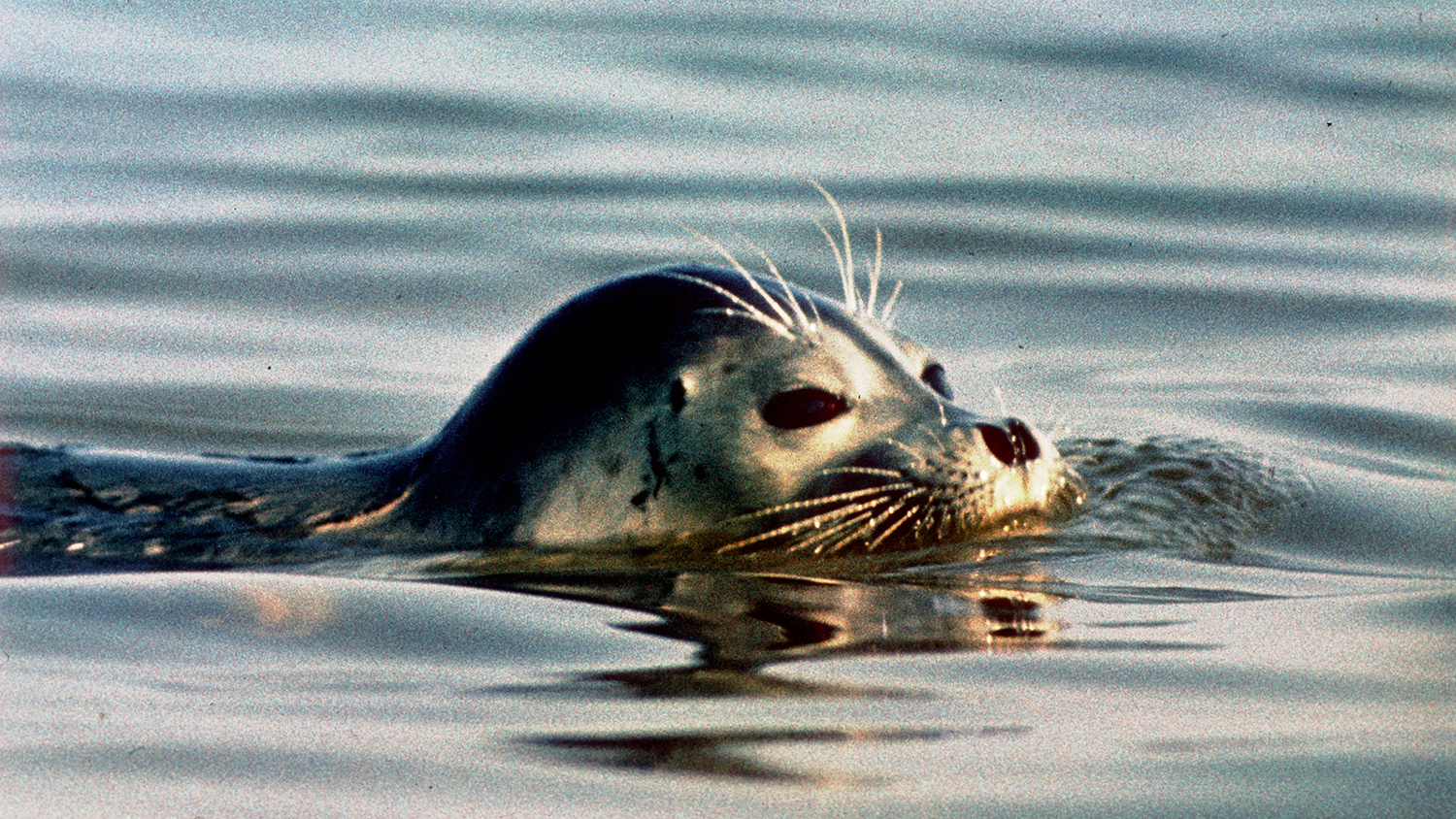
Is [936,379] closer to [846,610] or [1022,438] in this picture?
[1022,438]

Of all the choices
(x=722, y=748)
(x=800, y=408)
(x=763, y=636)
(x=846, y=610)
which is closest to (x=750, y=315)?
(x=800, y=408)

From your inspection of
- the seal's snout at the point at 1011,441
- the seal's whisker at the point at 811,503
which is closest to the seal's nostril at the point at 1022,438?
the seal's snout at the point at 1011,441

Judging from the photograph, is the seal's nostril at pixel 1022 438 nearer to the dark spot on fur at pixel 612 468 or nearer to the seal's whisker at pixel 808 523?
the seal's whisker at pixel 808 523

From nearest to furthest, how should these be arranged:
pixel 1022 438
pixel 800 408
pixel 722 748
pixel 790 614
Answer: pixel 722 748, pixel 790 614, pixel 800 408, pixel 1022 438

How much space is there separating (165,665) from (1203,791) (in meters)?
1.61

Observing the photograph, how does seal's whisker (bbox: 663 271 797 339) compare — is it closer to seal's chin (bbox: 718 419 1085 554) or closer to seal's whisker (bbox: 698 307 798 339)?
seal's whisker (bbox: 698 307 798 339)

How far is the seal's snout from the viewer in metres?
4.59

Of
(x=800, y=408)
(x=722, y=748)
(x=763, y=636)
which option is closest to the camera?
(x=722, y=748)

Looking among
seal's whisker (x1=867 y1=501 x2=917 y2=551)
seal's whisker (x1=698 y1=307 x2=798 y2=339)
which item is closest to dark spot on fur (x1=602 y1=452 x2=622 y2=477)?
seal's whisker (x1=698 y1=307 x2=798 y2=339)

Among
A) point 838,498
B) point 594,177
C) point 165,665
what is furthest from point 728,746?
point 594,177

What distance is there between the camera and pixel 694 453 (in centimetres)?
451

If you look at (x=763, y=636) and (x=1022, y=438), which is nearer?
(x=763, y=636)

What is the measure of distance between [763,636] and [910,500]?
97 centimetres

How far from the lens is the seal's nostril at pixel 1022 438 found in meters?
4.64
